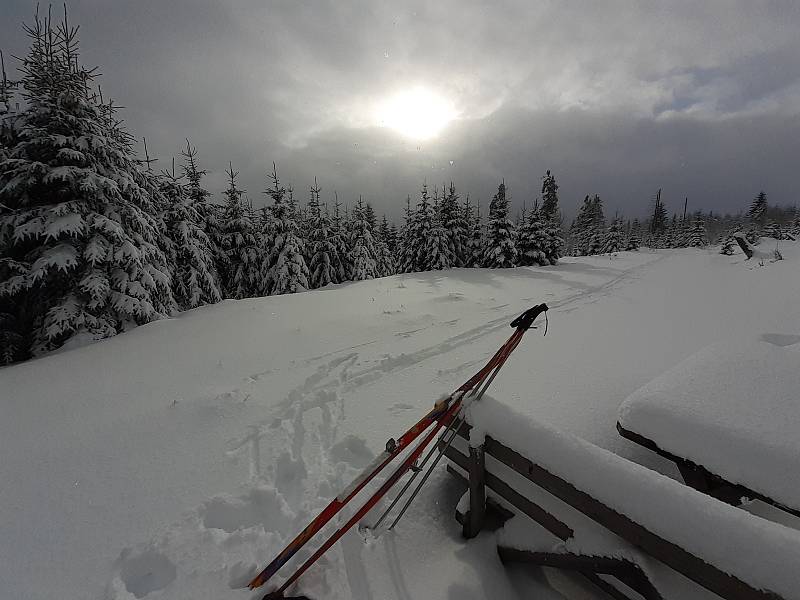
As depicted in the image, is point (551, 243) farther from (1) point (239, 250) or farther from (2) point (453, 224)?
(1) point (239, 250)

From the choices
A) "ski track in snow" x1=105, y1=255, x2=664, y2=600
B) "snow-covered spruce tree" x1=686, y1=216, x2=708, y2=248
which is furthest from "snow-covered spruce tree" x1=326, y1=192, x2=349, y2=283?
"snow-covered spruce tree" x1=686, y1=216, x2=708, y2=248

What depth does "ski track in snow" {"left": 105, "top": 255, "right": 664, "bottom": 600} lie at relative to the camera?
2748mm

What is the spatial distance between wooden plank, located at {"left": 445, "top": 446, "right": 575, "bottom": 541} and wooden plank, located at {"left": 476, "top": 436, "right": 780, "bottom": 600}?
0.27 m

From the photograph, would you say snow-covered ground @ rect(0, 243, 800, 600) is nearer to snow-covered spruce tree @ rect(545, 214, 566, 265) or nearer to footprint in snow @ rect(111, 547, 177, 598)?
footprint in snow @ rect(111, 547, 177, 598)

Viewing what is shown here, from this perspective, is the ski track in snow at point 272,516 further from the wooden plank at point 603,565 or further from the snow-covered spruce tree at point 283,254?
the snow-covered spruce tree at point 283,254

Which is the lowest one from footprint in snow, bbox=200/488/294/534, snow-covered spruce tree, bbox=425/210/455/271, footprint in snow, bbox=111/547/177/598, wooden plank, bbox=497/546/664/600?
footprint in snow, bbox=111/547/177/598

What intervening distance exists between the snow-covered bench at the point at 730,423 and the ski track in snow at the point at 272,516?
9.39 feet

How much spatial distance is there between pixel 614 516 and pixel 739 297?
1606 cm

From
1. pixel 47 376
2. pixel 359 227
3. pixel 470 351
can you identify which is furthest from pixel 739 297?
pixel 359 227

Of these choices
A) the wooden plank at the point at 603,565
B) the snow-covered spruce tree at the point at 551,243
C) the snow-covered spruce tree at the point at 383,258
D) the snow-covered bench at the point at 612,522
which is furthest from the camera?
the snow-covered spruce tree at the point at 383,258

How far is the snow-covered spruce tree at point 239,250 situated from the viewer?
24.2 m

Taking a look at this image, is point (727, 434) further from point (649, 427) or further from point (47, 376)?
point (47, 376)

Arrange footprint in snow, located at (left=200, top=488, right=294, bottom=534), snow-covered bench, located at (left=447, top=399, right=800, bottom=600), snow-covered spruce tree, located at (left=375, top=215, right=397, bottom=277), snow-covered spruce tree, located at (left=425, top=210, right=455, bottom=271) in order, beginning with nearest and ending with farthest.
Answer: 1. snow-covered bench, located at (left=447, top=399, right=800, bottom=600)
2. footprint in snow, located at (left=200, top=488, right=294, bottom=534)
3. snow-covered spruce tree, located at (left=425, top=210, right=455, bottom=271)
4. snow-covered spruce tree, located at (left=375, top=215, right=397, bottom=277)

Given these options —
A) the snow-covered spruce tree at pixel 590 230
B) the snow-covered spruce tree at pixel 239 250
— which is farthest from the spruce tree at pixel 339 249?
the snow-covered spruce tree at pixel 590 230
